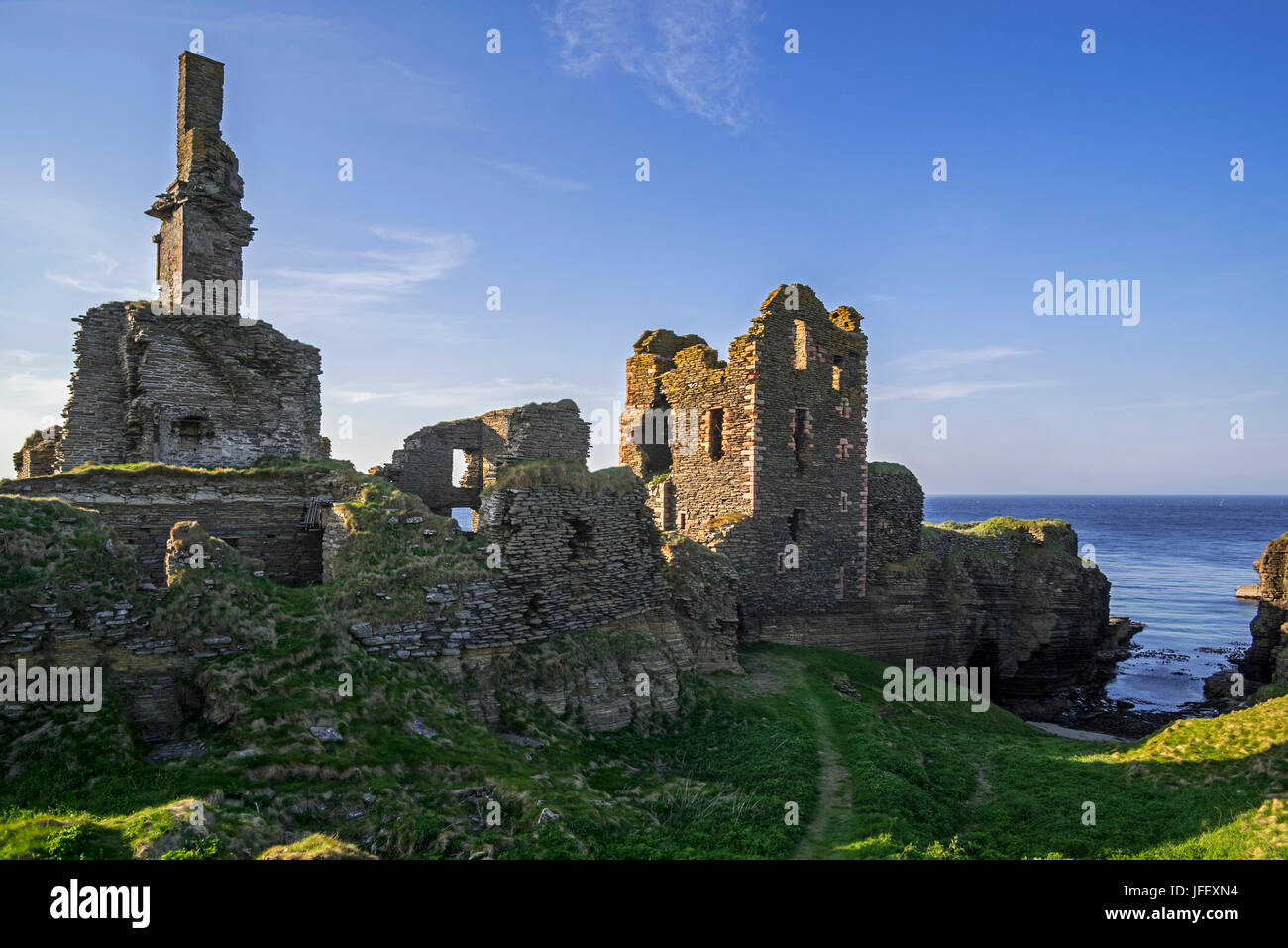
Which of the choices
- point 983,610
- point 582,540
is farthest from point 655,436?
point 983,610

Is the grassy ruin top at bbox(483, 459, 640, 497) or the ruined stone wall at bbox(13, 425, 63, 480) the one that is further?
the ruined stone wall at bbox(13, 425, 63, 480)

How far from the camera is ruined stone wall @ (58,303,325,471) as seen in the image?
18.5 m

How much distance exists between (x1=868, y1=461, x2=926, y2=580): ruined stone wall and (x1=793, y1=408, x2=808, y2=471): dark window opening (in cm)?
617

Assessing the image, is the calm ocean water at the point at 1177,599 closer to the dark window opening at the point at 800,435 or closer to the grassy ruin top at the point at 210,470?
the dark window opening at the point at 800,435

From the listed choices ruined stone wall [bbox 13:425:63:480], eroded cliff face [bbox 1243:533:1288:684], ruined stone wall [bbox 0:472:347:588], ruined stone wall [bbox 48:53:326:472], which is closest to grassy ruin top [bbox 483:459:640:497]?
ruined stone wall [bbox 0:472:347:588]

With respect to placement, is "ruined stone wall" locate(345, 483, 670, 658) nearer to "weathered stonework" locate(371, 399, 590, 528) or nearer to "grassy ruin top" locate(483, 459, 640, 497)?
"grassy ruin top" locate(483, 459, 640, 497)

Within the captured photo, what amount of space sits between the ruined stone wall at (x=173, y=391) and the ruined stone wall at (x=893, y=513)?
2464 cm

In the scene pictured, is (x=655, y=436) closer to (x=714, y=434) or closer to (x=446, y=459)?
(x=714, y=434)

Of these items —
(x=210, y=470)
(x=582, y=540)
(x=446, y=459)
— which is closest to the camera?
(x=210, y=470)

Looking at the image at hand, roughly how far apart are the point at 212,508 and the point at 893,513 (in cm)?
2765

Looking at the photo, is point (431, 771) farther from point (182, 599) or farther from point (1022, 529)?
point (1022, 529)

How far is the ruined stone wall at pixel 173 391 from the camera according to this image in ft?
60.5

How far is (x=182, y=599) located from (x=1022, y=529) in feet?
121

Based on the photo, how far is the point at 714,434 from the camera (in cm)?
2877
